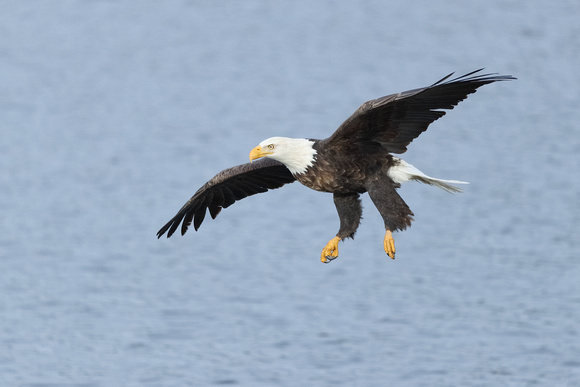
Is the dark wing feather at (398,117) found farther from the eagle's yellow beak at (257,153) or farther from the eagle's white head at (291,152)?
the eagle's yellow beak at (257,153)

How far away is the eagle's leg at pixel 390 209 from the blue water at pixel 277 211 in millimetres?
10117

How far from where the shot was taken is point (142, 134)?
3206cm

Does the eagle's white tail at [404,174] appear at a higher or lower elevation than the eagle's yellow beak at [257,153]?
lower

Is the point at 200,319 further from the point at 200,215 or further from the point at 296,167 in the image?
the point at 296,167

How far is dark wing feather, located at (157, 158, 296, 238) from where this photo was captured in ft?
37.2

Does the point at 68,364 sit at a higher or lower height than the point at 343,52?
lower

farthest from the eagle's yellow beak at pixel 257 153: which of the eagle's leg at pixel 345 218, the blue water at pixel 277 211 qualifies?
the blue water at pixel 277 211

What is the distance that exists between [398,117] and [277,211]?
16841 mm

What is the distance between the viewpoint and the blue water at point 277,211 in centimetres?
2102

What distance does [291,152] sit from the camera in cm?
1001

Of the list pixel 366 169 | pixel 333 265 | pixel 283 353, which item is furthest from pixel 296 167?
pixel 333 265

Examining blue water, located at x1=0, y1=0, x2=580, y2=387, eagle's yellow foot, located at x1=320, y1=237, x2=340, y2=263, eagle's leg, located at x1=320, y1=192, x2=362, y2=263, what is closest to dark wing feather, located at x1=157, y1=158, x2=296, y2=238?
eagle's leg, located at x1=320, y1=192, x2=362, y2=263

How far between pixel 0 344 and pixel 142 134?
1144cm

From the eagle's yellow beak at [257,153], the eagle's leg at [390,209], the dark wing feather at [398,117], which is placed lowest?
the eagle's leg at [390,209]
